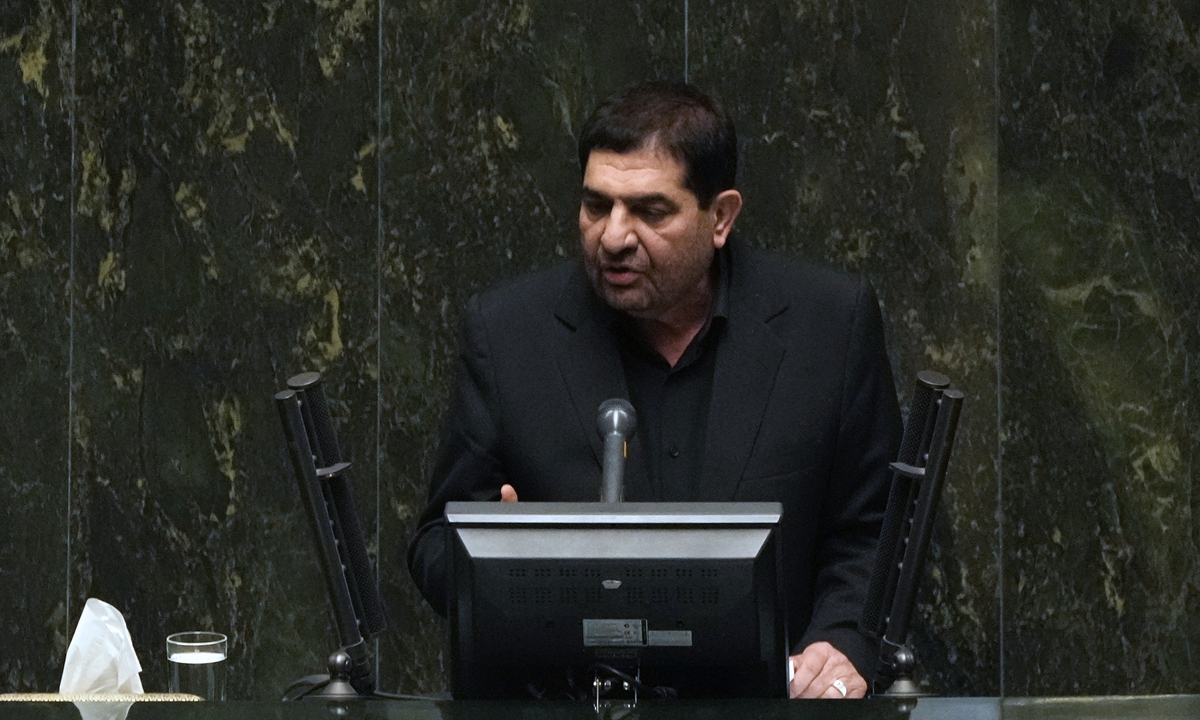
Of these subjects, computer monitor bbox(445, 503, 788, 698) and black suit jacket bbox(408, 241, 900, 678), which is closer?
computer monitor bbox(445, 503, 788, 698)

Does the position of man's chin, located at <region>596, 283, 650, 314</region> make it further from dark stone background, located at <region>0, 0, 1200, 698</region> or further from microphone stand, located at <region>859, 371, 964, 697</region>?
microphone stand, located at <region>859, 371, 964, 697</region>

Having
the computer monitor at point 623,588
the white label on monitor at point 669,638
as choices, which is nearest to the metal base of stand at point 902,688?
the computer monitor at point 623,588

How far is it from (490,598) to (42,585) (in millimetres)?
2313

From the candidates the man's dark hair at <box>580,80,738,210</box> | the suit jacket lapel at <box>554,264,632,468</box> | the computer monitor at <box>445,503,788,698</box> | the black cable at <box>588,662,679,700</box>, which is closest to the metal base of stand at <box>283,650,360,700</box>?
the computer monitor at <box>445,503,788,698</box>

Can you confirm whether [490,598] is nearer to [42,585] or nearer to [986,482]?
[986,482]

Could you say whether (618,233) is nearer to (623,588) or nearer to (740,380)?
(740,380)

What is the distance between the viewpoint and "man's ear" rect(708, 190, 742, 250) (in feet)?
11.0

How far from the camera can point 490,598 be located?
7.17 ft

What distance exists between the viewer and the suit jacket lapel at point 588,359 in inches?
126

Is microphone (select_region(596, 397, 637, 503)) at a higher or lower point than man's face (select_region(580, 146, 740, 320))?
lower

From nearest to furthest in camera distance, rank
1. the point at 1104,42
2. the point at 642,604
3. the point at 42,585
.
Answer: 1. the point at 642,604
2. the point at 1104,42
3. the point at 42,585

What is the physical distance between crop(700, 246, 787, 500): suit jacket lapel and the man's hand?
1.29ft

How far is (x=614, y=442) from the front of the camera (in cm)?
233

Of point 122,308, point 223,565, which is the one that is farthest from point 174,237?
point 223,565
